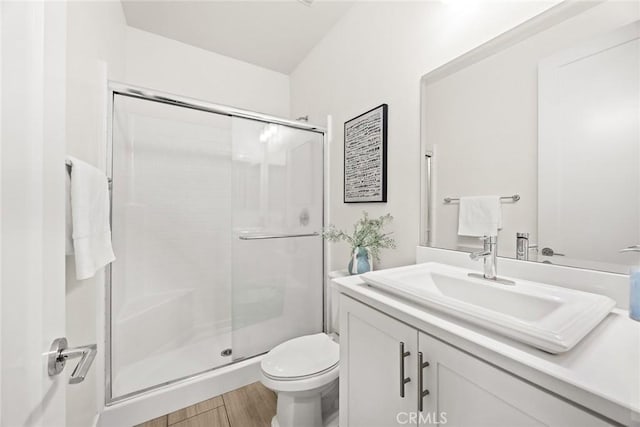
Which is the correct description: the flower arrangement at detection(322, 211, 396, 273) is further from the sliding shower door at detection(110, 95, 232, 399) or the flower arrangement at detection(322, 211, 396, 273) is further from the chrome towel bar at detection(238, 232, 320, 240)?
the sliding shower door at detection(110, 95, 232, 399)

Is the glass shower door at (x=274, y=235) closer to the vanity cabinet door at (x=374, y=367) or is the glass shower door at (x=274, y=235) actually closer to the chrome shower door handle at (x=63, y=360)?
the vanity cabinet door at (x=374, y=367)

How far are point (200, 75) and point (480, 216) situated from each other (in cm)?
246

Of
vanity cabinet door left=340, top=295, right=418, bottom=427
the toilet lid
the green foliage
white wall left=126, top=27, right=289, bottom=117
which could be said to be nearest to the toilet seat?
the toilet lid

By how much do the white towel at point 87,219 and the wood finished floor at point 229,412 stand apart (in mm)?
992

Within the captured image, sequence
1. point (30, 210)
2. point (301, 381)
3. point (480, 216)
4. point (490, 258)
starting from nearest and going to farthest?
point (30, 210) < point (490, 258) < point (480, 216) < point (301, 381)

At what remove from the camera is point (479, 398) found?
0.57 meters

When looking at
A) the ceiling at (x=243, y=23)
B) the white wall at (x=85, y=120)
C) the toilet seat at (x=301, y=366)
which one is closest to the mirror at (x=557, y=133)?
the toilet seat at (x=301, y=366)

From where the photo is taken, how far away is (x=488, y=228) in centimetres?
105

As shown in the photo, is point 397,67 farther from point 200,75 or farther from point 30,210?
point 200,75

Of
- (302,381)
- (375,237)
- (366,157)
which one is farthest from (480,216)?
(302,381)

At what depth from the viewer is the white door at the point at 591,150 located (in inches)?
29.2

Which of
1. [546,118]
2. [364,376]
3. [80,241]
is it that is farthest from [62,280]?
[546,118]

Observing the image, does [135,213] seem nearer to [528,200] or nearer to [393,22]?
[393,22]

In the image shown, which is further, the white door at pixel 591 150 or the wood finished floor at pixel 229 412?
the wood finished floor at pixel 229 412
